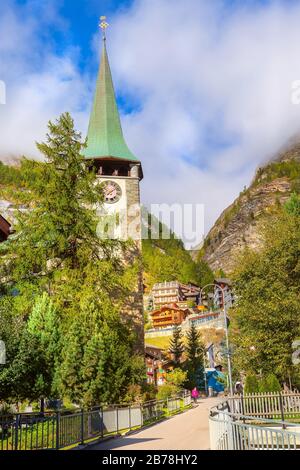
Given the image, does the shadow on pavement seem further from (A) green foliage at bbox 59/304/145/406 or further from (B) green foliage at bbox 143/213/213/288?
(B) green foliage at bbox 143/213/213/288

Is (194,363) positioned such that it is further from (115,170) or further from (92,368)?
(92,368)

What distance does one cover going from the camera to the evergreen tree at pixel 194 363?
65.8 meters

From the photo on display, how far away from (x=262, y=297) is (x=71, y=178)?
14667 millimetres

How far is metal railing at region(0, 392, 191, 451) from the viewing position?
11.5m

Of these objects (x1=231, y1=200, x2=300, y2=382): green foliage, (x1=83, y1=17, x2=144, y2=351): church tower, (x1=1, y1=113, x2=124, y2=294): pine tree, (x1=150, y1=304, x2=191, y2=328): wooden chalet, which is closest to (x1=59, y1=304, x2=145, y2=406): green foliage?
(x1=1, y1=113, x2=124, y2=294): pine tree

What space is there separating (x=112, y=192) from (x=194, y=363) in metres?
35.9

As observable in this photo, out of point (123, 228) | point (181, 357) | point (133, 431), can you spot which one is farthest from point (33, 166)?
point (181, 357)

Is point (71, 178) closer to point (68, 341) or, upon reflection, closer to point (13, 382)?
point (68, 341)

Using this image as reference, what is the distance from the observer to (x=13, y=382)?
58.8ft

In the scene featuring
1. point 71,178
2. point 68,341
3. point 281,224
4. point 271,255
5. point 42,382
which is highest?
point 71,178

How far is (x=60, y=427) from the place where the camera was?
13.3 metres

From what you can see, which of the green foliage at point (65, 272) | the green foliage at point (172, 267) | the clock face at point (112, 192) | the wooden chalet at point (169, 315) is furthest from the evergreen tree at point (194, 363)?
the green foliage at point (172, 267)

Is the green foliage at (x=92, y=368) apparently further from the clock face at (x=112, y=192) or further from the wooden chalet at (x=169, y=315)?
the wooden chalet at (x=169, y=315)

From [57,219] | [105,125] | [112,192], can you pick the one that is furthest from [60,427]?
[105,125]
